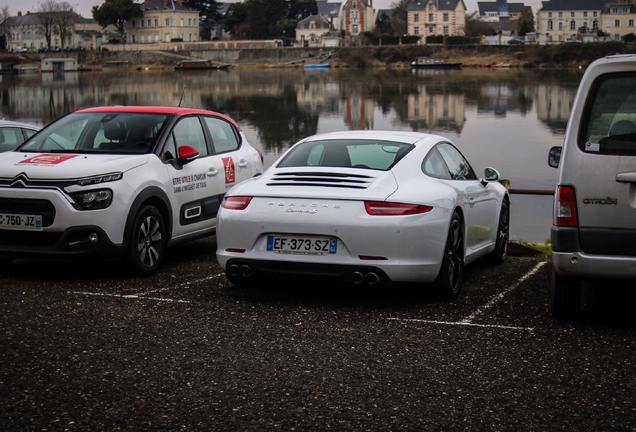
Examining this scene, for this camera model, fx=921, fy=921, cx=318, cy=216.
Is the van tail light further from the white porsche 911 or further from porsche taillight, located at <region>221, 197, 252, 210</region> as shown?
porsche taillight, located at <region>221, 197, 252, 210</region>

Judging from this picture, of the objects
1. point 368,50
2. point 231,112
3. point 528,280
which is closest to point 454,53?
point 368,50

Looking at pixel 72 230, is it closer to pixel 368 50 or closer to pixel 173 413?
pixel 173 413

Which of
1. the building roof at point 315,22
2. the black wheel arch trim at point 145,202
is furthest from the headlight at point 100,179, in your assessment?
the building roof at point 315,22

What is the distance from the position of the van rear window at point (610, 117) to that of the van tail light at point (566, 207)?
0.99 feet

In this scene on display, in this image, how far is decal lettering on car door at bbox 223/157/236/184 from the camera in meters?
9.98

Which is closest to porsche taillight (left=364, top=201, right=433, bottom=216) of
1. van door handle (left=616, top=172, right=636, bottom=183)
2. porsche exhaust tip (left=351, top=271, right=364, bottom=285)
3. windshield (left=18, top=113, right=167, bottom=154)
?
porsche exhaust tip (left=351, top=271, right=364, bottom=285)

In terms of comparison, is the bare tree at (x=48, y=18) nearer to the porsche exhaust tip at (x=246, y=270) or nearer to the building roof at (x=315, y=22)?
the building roof at (x=315, y=22)

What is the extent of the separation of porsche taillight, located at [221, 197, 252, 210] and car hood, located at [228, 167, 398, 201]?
49mm

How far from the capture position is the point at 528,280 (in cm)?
845

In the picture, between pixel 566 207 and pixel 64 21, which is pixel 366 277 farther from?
pixel 64 21

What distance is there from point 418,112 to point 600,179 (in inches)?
2048

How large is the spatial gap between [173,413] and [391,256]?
103 inches

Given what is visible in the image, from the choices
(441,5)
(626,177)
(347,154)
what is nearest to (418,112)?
(347,154)

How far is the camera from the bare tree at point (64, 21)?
18940 cm
